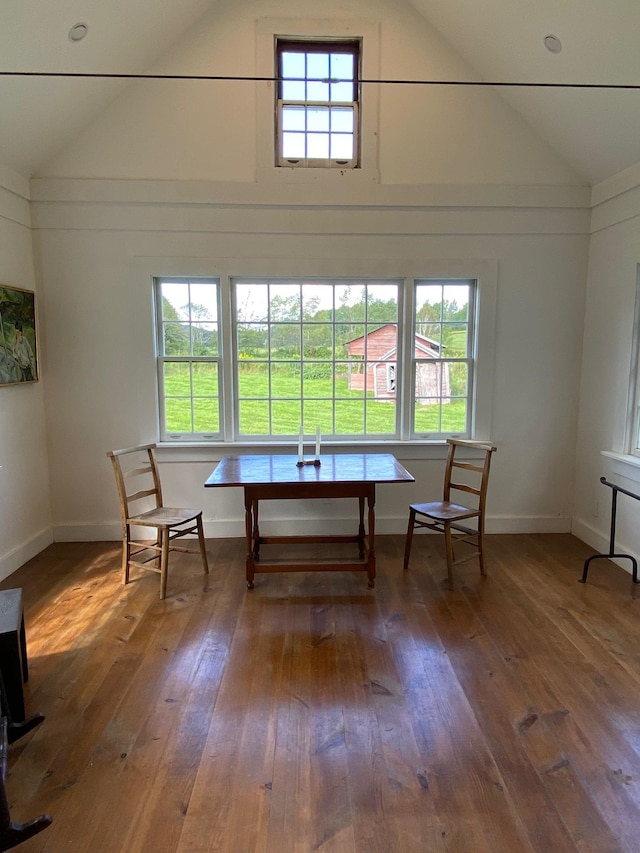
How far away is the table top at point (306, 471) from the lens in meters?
3.20

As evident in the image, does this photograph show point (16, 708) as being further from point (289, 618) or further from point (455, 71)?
point (455, 71)

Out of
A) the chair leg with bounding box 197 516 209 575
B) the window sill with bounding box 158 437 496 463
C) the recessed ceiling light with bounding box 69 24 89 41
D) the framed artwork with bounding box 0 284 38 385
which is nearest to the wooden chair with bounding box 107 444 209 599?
the chair leg with bounding box 197 516 209 575

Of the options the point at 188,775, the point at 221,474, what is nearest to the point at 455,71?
the point at 221,474

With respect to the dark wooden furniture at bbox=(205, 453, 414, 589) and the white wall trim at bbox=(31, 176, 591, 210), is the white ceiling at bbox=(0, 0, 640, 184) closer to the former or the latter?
the white wall trim at bbox=(31, 176, 591, 210)

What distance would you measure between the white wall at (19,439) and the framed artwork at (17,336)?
0.08 m

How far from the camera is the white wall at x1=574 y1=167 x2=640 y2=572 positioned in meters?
3.66

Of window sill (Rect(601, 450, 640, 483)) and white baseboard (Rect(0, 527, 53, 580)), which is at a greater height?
window sill (Rect(601, 450, 640, 483))

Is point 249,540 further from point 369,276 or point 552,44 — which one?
point 552,44

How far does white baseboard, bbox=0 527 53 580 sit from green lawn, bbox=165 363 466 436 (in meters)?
1.35

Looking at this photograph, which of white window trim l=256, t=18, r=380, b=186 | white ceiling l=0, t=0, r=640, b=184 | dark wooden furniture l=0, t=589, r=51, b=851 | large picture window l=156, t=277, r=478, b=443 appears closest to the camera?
dark wooden furniture l=0, t=589, r=51, b=851

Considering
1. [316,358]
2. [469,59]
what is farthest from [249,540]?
[469,59]

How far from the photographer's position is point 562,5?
2.82 m

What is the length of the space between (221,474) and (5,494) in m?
1.66

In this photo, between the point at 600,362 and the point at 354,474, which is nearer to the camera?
the point at 354,474
